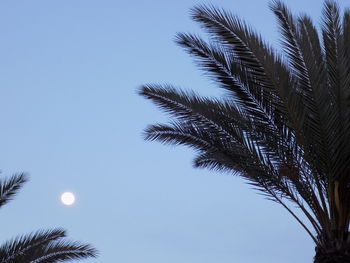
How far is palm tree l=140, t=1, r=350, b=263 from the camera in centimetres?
899

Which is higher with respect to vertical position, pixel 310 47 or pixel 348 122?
pixel 310 47

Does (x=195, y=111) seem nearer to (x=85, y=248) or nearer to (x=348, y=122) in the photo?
(x=348, y=122)

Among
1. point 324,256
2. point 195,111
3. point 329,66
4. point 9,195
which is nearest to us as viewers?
point 324,256

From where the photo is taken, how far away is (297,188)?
931 cm

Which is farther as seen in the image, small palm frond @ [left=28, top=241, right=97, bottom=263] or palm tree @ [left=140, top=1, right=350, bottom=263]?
small palm frond @ [left=28, top=241, right=97, bottom=263]

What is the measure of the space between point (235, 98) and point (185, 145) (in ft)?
4.67

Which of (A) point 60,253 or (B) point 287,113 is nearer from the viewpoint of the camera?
(B) point 287,113

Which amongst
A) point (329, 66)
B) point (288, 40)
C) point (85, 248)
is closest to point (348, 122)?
point (329, 66)

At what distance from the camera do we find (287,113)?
29.6 ft

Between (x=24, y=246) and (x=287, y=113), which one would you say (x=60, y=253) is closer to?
(x=24, y=246)

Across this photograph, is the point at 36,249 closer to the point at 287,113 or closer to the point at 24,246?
the point at 24,246

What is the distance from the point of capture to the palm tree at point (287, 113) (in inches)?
354

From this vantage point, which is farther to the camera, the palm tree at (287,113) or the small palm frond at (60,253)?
the small palm frond at (60,253)

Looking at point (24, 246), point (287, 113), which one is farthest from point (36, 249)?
point (287, 113)
